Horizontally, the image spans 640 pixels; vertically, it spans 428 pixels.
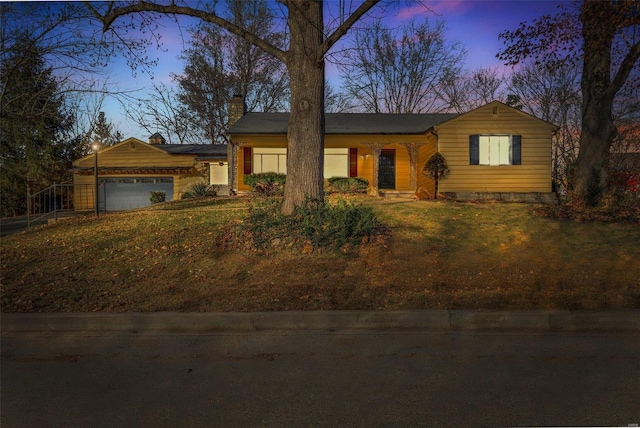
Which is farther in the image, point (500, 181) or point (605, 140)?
point (500, 181)

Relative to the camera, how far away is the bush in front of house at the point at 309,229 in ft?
25.4

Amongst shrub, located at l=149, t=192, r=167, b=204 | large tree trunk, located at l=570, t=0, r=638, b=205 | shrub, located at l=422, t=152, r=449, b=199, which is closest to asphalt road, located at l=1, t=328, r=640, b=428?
large tree trunk, located at l=570, t=0, r=638, b=205

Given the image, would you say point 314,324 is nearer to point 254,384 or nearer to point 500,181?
point 254,384

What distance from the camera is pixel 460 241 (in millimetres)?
8594

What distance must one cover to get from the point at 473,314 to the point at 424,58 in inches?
1273

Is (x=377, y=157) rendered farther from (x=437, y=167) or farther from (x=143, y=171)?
(x=143, y=171)

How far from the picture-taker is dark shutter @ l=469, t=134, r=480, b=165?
18641mm

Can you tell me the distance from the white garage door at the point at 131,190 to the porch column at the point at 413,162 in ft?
46.1

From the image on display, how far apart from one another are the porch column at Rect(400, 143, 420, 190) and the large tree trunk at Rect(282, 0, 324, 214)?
13.2 metres

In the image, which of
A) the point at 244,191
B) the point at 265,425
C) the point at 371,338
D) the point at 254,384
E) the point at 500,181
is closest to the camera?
the point at 265,425

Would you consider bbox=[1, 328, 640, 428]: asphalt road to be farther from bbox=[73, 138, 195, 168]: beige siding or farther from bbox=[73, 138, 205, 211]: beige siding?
bbox=[73, 138, 195, 168]: beige siding

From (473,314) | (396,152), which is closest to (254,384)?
(473,314)

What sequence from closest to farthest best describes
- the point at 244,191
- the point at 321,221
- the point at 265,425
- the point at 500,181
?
the point at 265,425 < the point at 321,221 < the point at 500,181 < the point at 244,191

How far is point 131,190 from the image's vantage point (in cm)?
2661
